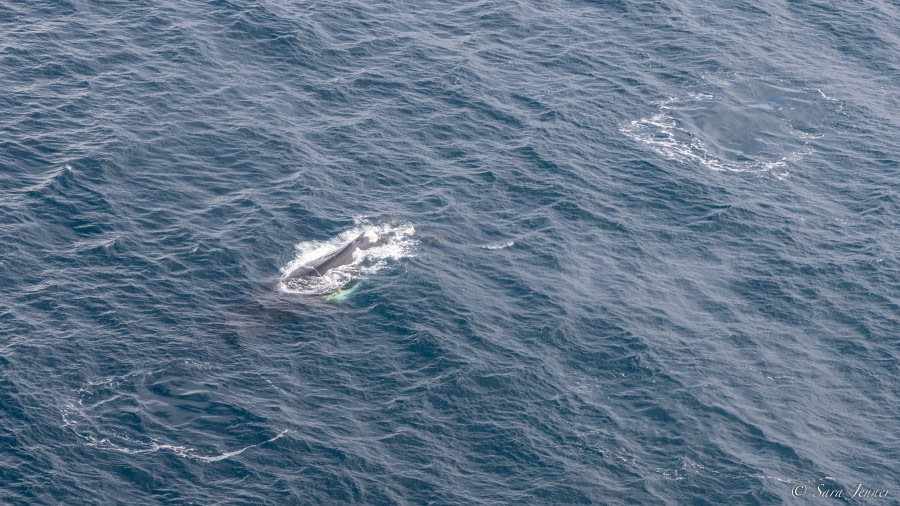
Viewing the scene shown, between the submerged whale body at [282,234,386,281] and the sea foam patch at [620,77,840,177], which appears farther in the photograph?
the sea foam patch at [620,77,840,177]

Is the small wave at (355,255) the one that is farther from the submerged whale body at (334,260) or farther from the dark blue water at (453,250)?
the dark blue water at (453,250)

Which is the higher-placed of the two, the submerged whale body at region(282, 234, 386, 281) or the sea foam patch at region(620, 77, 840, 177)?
the sea foam patch at region(620, 77, 840, 177)

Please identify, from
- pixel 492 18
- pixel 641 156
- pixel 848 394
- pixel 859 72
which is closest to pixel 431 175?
pixel 641 156

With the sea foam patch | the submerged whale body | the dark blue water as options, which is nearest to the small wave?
the submerged whale body

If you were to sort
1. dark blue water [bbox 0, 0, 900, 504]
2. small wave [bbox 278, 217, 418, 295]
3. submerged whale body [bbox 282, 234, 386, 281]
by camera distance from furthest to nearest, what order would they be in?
submerged whale body [bbox 282, 234, 386, 281] < small wave [bbox 278, 217, 418, 295] < dark blue water [bbox 0, 0, 900, 504]

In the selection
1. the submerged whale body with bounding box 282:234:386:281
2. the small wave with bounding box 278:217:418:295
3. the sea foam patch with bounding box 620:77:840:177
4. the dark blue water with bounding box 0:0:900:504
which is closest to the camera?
the dark blue water with bounding box 0:0:900:504

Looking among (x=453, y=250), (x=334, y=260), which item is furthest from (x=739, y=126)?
(x=334, y=260)

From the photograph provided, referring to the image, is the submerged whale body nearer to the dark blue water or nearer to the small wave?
the small wave
